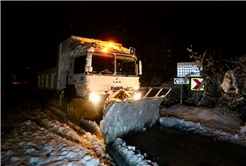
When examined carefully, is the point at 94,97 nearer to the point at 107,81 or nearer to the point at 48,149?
the point at 107,81

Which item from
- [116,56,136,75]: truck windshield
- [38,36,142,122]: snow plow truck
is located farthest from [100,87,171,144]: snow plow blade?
[116,56,136,75]: truck windshield

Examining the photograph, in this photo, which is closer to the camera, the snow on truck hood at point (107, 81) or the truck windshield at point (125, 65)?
the snow on truck hood at point (107, 81)

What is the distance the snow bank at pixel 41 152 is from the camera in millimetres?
3455

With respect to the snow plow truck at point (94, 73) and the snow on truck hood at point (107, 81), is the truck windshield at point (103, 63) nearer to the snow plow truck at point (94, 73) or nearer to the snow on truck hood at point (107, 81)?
the snow plow truck at point (94, 73)

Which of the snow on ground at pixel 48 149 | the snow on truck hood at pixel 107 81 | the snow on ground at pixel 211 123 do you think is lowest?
the snow on ground at pixel 48 149

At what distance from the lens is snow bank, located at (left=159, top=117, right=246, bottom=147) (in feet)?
16.6

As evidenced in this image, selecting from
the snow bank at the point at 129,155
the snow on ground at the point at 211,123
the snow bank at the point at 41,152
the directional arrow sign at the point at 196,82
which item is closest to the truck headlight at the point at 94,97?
the snow bank at the point at 41,152

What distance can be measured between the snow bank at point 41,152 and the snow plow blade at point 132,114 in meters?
1.06

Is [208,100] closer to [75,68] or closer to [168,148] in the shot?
[168,148]

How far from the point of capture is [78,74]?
7.42m

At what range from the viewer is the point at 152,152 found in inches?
174

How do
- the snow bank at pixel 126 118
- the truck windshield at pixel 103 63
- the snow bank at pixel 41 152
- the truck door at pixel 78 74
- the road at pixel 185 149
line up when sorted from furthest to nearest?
the truck door at pixel 78 74 < the truck windshield at pixel 103 63 < the snow bank at pixel 126 118 < the road at pixel 185 149 < the snow bank at pixel 41 152

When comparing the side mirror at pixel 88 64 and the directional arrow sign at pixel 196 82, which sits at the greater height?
the side mirror at pixel 88 64

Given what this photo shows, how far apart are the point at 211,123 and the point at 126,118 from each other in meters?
3.36
